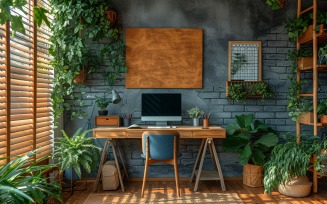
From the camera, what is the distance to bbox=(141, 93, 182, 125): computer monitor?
4.12 m

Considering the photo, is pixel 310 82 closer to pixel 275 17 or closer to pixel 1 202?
pixel 275 17

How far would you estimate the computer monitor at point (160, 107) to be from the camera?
412 centimetres

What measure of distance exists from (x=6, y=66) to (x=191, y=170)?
2.66m

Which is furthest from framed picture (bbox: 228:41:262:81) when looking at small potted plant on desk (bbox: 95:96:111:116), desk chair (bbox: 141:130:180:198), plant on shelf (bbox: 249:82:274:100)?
small potted plant on desk (bbox: 95:96:111:116)

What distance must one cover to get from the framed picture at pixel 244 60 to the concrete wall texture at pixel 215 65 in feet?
0.25

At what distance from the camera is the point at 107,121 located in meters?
4.03

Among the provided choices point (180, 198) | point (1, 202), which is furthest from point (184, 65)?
point (1, 202)

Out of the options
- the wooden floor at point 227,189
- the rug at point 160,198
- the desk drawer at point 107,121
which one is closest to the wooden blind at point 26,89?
the desk drawer at point 107,121

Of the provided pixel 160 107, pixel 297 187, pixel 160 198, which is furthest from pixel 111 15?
pixel 297 187

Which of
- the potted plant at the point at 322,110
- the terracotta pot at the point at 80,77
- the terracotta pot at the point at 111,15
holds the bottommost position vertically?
the potted plant at the point at 322,110

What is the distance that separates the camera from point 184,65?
4266mm

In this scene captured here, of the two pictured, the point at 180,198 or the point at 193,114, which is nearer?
the point at 180,198

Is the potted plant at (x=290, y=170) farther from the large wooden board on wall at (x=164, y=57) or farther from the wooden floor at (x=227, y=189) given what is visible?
the large wooden board on wall at (x=164, y=57)

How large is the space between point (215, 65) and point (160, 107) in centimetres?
96
